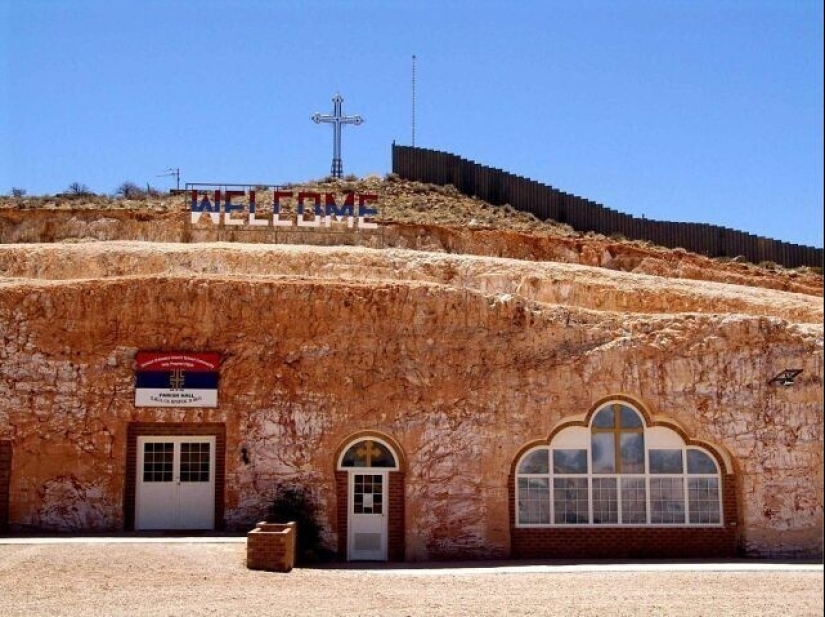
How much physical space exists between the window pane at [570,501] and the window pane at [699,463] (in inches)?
87.1

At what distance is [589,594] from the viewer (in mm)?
16875

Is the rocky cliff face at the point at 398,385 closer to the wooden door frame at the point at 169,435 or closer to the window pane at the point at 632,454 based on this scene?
the wooden door frame at the point at 169,435

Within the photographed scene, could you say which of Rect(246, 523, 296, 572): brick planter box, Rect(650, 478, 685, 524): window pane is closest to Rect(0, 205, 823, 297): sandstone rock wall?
Rect(650, 478, 685, 524): window pane

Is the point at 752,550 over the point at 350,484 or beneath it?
beneath

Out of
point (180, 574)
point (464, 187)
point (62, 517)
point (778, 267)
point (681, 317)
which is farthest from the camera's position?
point (464, 187)

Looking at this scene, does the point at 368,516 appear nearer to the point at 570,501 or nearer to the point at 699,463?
the point at 570,501

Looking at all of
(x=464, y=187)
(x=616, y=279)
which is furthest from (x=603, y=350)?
(x=464, y=187)

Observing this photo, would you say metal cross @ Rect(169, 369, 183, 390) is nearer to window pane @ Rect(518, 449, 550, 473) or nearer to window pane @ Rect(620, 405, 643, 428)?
window pane @ Rect(518, 449, 550, 473)

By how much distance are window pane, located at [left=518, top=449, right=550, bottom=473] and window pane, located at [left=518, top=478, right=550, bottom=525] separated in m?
0.18

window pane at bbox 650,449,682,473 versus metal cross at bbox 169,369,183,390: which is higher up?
metal cross at bbox 169,369,183,390

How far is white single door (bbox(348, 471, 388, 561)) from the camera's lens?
69.1 ft

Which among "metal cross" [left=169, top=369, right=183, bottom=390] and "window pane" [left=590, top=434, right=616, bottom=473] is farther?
"window pane" [left=590, top=434, right=616, bottom=473]

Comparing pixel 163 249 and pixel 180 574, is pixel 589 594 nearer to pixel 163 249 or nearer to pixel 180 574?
pixel 180 574

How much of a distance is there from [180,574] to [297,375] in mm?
5571
